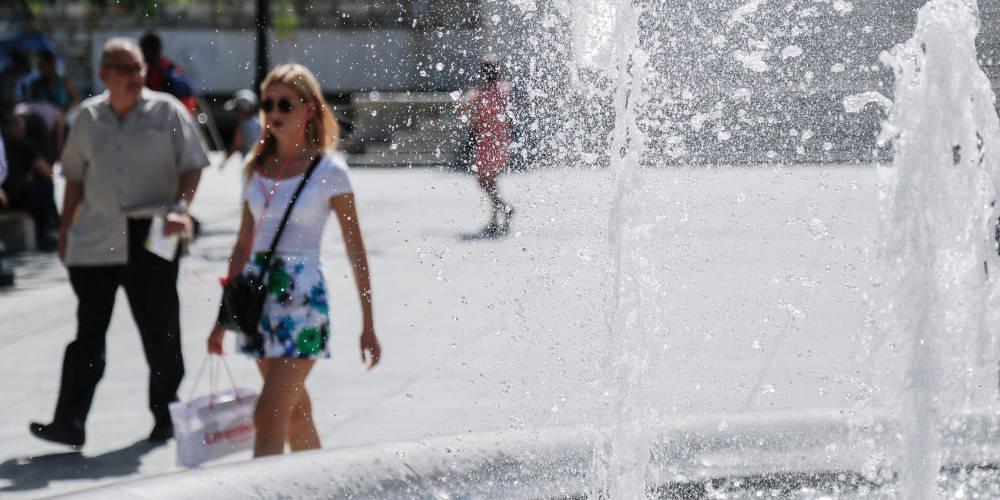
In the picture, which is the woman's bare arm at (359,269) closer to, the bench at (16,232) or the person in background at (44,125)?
the bench at (16,232)

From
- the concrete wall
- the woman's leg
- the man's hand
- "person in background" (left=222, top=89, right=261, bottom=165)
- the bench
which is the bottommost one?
the concrete wall

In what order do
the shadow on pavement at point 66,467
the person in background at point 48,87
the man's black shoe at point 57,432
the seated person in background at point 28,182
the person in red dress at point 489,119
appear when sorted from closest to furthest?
the person in red dress at point 489,119
the shadow on pavement at point 66,467
the man's black shoe at point 57,432
the seated person in background at point 28,182
the person in background at point 48,87

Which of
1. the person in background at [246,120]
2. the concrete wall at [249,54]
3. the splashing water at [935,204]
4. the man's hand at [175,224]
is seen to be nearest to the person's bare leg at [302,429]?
the man's hand at [175,224]

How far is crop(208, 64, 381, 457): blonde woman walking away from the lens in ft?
15.4

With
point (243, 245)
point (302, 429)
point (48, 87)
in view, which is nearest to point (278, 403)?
point (302, 429)

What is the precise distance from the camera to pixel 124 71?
623cm

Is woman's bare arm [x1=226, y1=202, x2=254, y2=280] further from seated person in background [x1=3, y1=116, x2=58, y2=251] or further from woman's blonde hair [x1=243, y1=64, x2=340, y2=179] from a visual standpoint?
seated person in background [x1=3, y1=116, x2=58, y2=251]

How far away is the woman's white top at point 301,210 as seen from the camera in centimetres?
479

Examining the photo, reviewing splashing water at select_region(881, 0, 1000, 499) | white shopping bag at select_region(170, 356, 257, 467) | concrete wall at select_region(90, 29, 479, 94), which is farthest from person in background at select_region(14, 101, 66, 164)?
concrete wall at select_region(90, 29, 479, 94)

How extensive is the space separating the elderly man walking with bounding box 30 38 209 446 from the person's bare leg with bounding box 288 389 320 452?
164cm

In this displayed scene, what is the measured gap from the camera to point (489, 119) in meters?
5.55

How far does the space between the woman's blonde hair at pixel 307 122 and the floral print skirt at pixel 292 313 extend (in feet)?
1.22

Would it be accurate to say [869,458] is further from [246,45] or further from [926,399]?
[246,45]

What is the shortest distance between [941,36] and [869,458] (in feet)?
4.15
